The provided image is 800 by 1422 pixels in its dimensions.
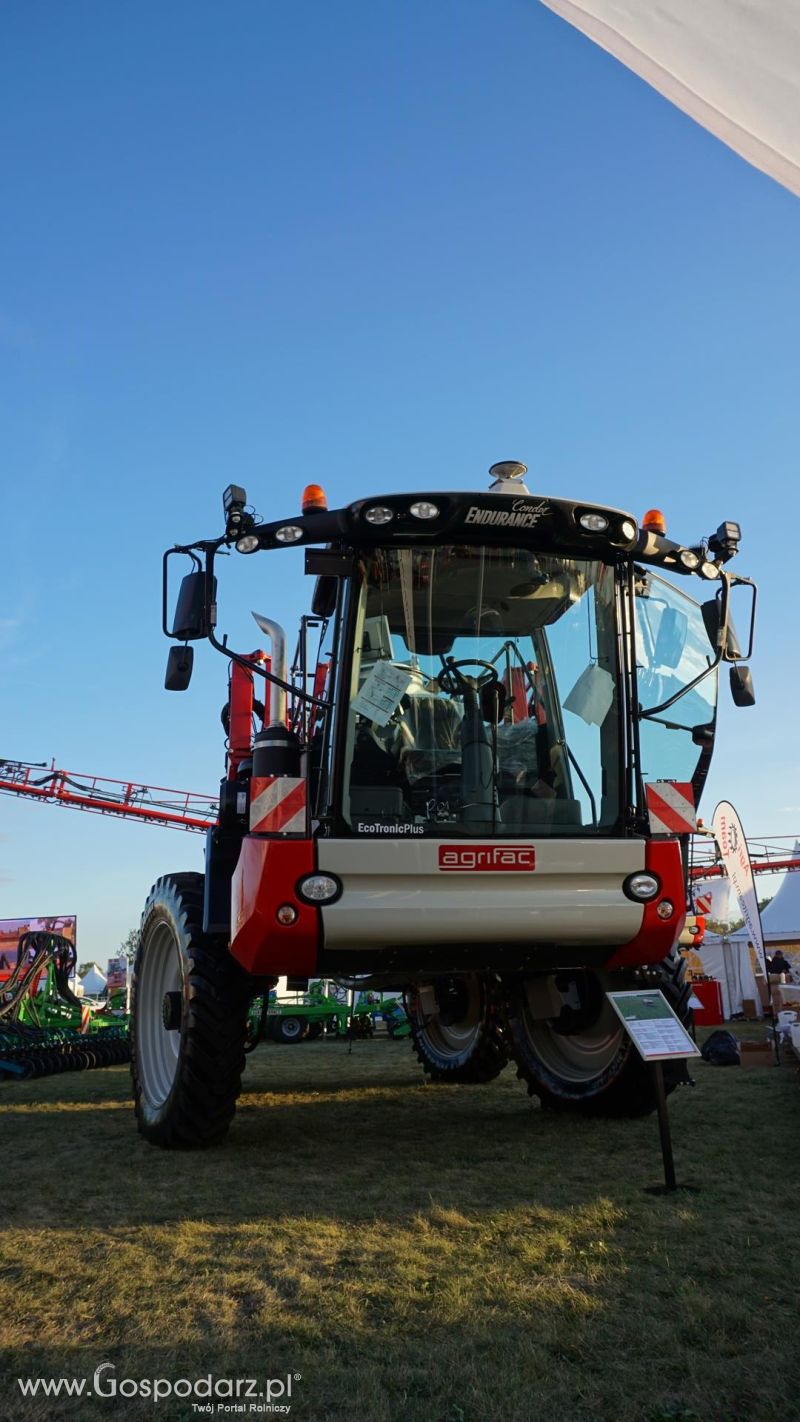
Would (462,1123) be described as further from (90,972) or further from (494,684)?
(90,972)

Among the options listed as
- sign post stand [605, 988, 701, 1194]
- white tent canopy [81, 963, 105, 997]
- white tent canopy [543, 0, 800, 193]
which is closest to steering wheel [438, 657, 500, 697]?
sign post stand [605, 988, 701, 1194]

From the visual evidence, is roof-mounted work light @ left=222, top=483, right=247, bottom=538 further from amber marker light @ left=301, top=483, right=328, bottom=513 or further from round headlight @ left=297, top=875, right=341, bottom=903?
round headlight @ left=297, top=875, right=341, bottom=903

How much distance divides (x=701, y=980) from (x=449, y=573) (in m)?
14.7

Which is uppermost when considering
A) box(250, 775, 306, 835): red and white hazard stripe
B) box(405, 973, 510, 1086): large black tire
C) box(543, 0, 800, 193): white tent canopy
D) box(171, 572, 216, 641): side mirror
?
box(171, 572, 216, 641): side mirror

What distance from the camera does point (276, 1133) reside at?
21.1ft

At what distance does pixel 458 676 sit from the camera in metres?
5.41

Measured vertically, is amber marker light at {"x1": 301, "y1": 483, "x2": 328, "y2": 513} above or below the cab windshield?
above

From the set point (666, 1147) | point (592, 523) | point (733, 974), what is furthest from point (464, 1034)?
point (733, 974)

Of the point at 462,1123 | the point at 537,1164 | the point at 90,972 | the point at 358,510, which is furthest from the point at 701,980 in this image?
the point at 90,972

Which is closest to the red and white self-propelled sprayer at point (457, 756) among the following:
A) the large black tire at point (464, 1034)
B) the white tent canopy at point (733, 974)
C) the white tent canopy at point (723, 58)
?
the large black tire at point (464, 1034)

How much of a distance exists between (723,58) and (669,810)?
4218mm

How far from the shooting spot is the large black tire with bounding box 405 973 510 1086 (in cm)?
895

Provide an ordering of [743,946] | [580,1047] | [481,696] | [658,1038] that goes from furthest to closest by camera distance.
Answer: [743,946] < [580,1047] < [481,696] < [658,1038]

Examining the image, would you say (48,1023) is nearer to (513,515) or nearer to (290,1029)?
(290,1029)
